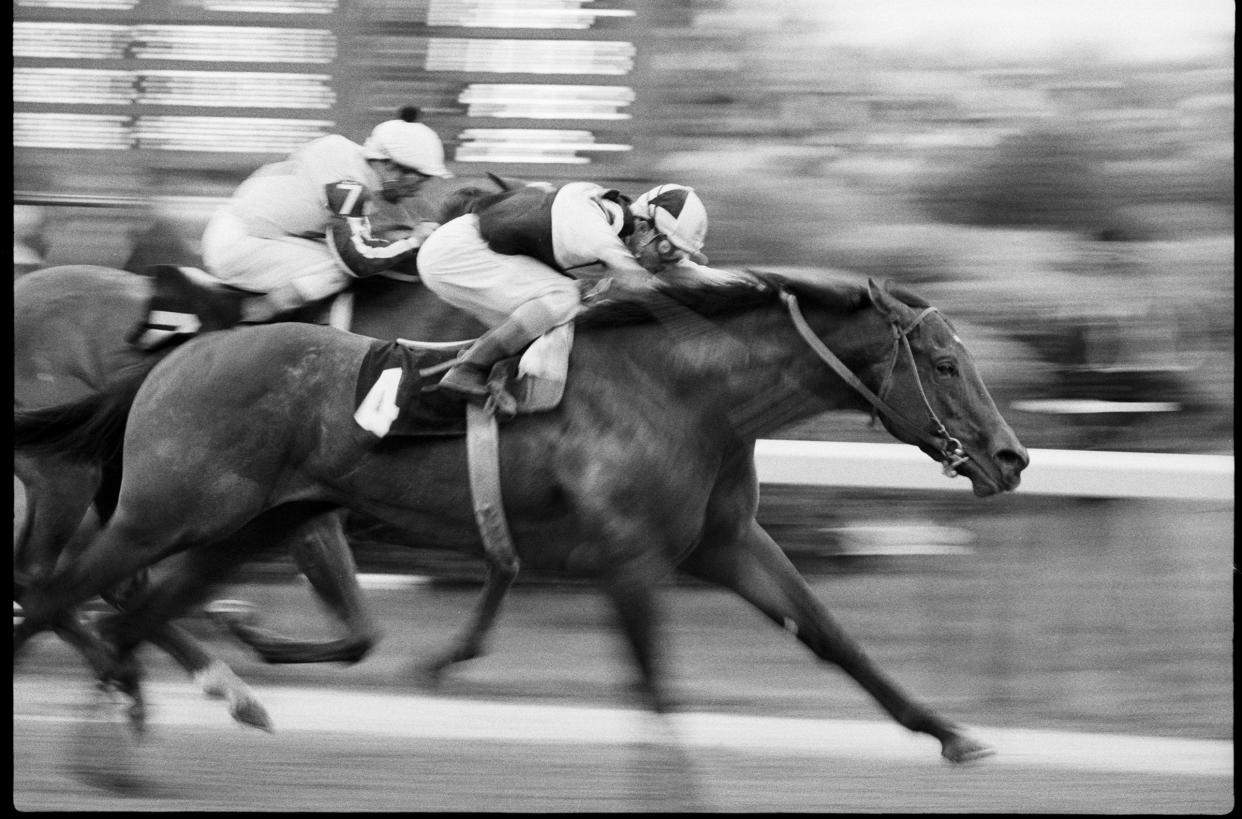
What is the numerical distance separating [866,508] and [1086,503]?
751 mm

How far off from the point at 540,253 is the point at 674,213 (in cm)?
38

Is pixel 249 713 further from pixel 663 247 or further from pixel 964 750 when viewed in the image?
pixel 964 750

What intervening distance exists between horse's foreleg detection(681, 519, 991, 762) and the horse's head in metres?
0.49

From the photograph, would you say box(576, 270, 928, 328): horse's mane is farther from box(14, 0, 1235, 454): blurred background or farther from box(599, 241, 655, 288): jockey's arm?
box(14, 0, 1235, 454): blurred background

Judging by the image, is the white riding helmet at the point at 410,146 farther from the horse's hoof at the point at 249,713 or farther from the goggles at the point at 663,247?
the horse's hoof at the point at 249,713

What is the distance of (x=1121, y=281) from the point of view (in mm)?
6309

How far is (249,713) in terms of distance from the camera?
16.4 feet

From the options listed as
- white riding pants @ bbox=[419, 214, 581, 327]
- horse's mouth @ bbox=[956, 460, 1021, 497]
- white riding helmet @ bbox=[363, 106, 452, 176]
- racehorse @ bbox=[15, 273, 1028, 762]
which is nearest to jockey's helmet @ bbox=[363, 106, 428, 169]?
white riding helmet @ bbox=[363, 106, 452, 176]

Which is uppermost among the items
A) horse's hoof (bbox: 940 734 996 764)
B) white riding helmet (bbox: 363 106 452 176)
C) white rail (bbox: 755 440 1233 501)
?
white riding helmet (bbox: 363 106 452 176)

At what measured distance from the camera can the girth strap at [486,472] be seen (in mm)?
4574

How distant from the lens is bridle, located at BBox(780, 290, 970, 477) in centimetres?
459

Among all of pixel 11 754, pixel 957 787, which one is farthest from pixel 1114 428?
pixel 11 754

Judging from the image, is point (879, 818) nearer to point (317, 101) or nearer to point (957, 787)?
point (957, 787)

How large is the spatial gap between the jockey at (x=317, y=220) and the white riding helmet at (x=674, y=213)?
84cm
